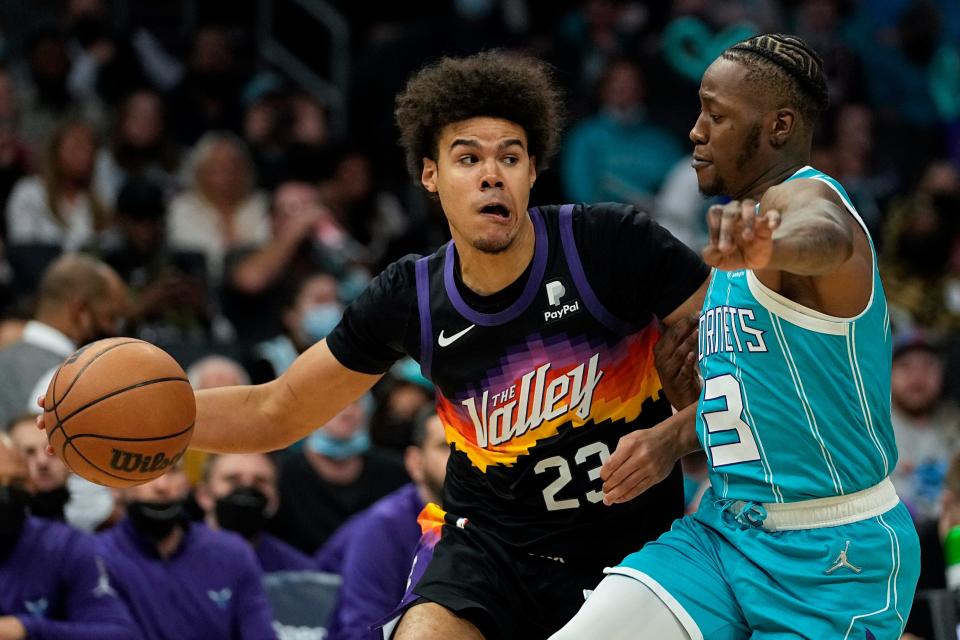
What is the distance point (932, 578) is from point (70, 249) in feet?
19.3

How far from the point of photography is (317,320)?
9.15m

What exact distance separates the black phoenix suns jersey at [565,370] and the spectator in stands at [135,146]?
6476mm

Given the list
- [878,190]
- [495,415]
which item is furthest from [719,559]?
[878,190]

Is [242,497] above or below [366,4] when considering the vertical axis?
below

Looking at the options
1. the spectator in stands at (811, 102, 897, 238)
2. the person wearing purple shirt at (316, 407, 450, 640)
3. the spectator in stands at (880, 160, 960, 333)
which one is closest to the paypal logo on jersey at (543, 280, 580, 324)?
the person wearing purple shirt at (316, 407, 450, 640)

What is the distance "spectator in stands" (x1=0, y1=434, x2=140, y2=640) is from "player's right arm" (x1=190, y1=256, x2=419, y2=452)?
4.72 ft

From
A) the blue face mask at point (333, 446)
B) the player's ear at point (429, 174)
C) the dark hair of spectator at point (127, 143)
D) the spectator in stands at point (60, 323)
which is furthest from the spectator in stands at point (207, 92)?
the player's ear at point (429, 174)

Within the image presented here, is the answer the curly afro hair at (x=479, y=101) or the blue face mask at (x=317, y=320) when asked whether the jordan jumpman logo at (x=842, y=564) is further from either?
the blue face mask at (x=317, y=320)

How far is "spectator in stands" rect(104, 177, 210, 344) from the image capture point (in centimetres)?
920

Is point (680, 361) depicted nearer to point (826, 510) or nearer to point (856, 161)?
point (826, 510)

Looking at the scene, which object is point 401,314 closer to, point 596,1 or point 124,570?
point 124,570

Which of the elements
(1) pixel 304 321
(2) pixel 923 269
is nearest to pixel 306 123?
(1) pixel 304 321

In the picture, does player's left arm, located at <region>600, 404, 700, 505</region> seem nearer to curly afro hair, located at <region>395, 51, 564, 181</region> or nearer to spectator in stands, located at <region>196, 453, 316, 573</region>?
curly afro hair, located at <region>395, 51, 564, 181</region>

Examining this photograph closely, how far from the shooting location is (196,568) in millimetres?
6594
